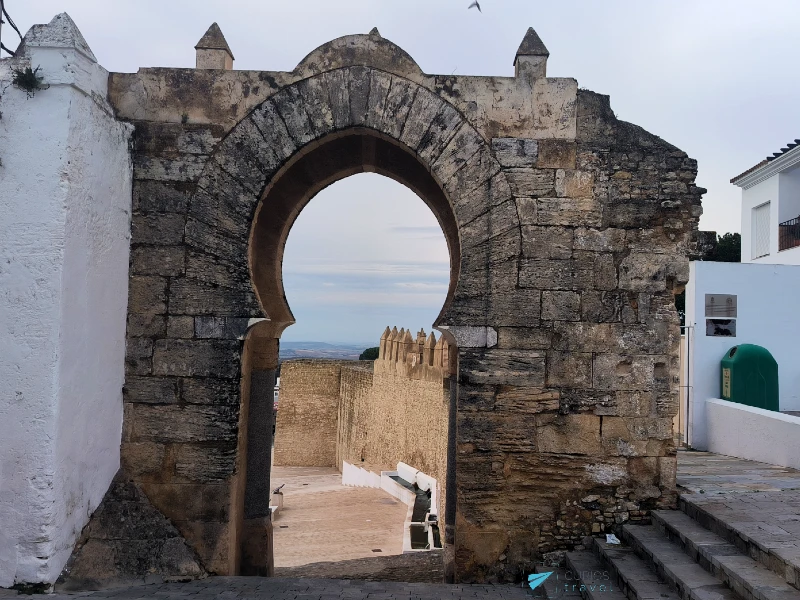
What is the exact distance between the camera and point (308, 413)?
73.1 ft

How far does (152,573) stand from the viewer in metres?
4.37

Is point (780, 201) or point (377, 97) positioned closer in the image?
point (377, 97)

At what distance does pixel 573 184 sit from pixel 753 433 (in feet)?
15.0

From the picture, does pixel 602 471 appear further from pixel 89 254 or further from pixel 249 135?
pixel 89 254

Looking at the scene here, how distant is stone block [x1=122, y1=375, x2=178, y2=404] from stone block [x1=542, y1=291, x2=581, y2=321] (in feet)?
9.42

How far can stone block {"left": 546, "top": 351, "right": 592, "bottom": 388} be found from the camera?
4.72m

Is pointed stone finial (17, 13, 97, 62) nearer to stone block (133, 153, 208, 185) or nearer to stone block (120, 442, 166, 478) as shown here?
stone block (133, 153, 208, 185)

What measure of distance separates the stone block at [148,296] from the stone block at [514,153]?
2.75m

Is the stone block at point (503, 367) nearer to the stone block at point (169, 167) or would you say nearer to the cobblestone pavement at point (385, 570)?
the cobblestone pavement at point (385, 570)

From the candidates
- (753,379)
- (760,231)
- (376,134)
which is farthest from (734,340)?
(760,231)

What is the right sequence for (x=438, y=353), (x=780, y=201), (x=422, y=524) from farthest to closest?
(x=780, y=201), (x=438, y=353), (x=422, y=524)

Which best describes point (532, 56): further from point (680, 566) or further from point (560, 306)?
point (680, 566)

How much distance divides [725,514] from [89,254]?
15.6ft

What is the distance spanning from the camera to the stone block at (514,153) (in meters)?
4.80
